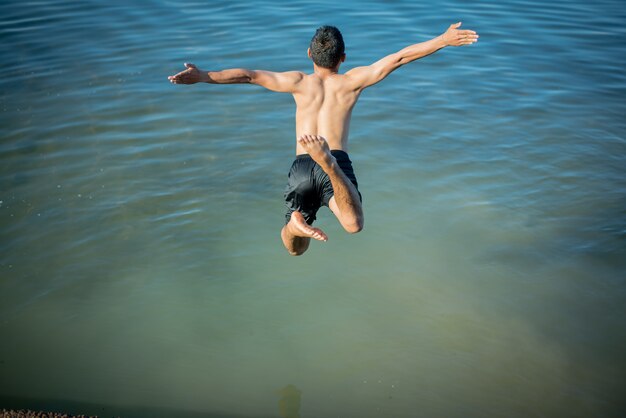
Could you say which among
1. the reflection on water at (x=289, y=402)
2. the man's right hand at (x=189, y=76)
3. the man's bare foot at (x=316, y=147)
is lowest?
the reflection on water at (x=289, y=402)

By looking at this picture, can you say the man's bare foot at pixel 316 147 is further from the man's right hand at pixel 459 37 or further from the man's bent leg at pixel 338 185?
the man's right hand at pixel 459 37

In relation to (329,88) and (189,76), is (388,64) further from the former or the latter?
(189,76)

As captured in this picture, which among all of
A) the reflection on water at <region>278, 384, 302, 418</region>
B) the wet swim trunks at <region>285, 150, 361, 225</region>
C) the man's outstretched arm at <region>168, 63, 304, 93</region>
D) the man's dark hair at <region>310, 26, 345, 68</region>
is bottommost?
the reflection on water at <region>278, 384, 302, 418</region>

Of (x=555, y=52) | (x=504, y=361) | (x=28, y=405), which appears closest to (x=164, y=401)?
(x=28, y=405)

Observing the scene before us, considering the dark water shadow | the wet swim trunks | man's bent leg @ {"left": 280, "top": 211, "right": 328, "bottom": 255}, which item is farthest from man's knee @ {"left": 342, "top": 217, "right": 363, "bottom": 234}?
the dark water shadow

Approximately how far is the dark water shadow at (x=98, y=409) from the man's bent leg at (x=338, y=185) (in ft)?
6.09

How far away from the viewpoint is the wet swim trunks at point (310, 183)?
5891mm

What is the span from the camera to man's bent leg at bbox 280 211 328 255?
553cm

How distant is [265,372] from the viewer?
20.7 ft

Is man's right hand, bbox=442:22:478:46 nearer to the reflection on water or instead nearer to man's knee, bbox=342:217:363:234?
man's knee, bbox=342:217:363:234

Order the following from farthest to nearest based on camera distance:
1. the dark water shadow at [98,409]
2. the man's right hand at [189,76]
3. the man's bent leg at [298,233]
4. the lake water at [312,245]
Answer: the lake water at [312,245]
the dark water shadow at [98,409]
the man's bent leg at [298,233]
the man's right hand at [189,76]

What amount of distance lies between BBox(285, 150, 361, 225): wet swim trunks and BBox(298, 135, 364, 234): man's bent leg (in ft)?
0.61

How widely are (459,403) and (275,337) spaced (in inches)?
72.6

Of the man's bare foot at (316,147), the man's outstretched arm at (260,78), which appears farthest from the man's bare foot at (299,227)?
the man's outstretched arm at (260,78)
